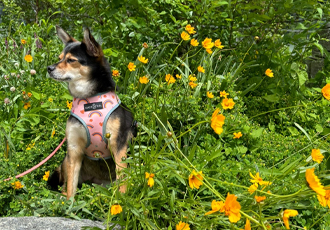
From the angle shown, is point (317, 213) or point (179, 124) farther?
point (179, 124)

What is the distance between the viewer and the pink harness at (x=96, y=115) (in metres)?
2.47

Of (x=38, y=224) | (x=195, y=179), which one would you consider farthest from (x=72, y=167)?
(x=195, y=179)

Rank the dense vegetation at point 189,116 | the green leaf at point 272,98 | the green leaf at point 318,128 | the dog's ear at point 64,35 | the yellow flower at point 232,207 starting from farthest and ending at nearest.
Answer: the green leaf at point 272,98, the green leaf at point 318,128, the dog's ear at point 64,35, the dense vegetation at point 189,116, the yellow flower at point 232,207

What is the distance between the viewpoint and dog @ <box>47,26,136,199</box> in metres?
2.48

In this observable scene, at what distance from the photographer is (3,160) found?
2705 mm

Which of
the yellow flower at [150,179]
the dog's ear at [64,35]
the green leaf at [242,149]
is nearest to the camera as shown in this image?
the yellow flower at [150,179]

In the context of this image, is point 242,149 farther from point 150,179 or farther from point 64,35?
point 64,35

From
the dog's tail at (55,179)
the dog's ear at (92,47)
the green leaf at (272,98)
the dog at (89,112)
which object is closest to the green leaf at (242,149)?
the dog at (89,112)

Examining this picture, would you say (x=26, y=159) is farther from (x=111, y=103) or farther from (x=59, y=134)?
(x=111, y=103)

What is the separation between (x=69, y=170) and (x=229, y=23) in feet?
8.72

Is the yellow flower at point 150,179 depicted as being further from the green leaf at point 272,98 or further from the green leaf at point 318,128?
the green leaf at point 272,98

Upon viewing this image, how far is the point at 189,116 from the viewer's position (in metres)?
3.03

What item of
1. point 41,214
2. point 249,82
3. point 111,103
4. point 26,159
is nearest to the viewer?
point 41,214

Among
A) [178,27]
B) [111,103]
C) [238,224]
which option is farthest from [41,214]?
[178,27]
